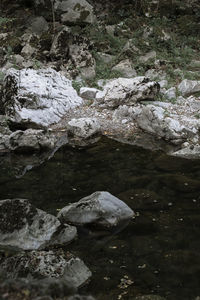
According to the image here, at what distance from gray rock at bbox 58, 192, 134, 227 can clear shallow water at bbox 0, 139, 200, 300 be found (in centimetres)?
25

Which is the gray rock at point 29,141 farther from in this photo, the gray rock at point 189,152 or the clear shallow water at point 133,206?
the gray rock at point 189,152

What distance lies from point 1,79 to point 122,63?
463cm

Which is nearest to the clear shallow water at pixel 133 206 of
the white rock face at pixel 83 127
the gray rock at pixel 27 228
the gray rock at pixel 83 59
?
the gray rock at pixel 27 228

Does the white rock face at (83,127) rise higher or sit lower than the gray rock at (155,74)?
lower

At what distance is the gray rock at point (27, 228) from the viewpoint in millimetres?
5230

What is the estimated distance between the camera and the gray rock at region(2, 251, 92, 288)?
4336 mm

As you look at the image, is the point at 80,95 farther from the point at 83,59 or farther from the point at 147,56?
the point at 147,56

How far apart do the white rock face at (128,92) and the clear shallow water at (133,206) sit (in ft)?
7.02

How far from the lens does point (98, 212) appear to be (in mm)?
5812

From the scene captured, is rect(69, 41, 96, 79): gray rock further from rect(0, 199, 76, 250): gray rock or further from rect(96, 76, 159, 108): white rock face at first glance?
rect(0, 199, 76, 250): gray rock

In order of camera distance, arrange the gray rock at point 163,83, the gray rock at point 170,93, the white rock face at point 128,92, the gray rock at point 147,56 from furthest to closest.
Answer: the gray rock at point 147,56 → the gray rock at point 163,83 → the gray rock at point 170,93 → the white rock face at point 128,92

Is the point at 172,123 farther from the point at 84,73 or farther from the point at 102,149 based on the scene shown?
the point at 84,73

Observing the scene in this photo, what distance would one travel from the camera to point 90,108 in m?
11.6

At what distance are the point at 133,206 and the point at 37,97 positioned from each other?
607 centimetres
